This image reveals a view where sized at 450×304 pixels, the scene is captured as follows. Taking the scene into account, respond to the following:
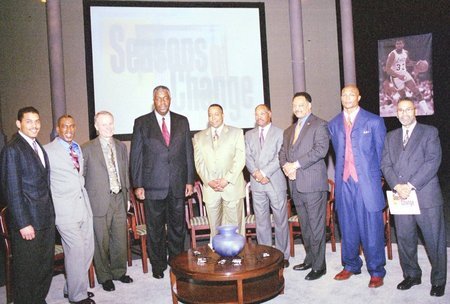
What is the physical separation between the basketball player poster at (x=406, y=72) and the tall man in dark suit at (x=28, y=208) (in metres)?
6.24

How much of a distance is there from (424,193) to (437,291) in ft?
2.37

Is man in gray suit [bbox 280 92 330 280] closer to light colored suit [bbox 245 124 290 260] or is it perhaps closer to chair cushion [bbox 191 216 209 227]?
light colored suit [bbox 245 124 290 260]

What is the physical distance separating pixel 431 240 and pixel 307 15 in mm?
5545

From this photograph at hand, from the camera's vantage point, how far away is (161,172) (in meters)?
4.11

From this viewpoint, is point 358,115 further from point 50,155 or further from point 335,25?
point 335,25

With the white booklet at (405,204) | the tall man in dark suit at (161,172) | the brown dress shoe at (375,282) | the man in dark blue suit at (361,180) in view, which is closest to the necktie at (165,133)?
the tall man in dark suit at (161,172)

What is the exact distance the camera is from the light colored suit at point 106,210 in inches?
152

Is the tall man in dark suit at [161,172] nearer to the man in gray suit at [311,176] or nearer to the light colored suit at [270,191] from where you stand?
the light colored suit at [270,191]

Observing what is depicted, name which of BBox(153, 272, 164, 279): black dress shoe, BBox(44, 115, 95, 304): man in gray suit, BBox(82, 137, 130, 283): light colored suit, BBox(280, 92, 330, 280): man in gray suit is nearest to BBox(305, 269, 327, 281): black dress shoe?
BBox(280, 92, 330, 280): man in gray suit

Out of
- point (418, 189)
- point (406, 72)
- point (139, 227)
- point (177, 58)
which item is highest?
point (177, 58)

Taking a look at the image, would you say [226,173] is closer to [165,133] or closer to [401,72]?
[165,133]

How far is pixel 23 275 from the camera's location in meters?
3.15

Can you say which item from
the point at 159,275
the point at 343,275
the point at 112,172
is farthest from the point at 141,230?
the point at 343,275

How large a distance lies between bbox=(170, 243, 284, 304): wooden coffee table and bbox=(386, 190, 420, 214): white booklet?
97cm
